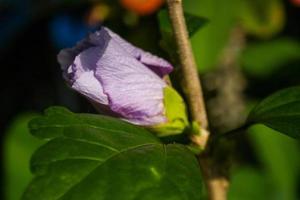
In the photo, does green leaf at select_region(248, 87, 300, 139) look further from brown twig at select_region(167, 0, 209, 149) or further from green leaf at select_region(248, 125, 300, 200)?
green leaf at select_region(248, 125, 300, 200)

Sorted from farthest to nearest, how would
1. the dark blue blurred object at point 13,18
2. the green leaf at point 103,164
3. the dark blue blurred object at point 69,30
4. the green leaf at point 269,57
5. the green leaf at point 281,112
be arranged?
the dark blue blurred object at point 13,18 < the dark blue blurred object at point 69,30 < the green leaf at point 269,57 < the green leaf at point 281,112 < the green leaf at point 103,164

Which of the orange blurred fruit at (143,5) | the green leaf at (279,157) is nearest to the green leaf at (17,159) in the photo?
the orange blurred fruit at (143,5)

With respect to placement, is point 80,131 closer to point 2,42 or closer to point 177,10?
point 177,10

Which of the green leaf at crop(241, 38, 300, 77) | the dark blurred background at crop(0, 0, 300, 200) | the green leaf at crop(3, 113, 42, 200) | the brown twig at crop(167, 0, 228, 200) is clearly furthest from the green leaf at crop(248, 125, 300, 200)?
the brown twig at crop(167, 0, 228, 200)

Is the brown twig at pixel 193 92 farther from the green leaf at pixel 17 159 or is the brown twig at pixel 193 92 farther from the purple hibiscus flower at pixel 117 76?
the green leaf at pixel 17 159

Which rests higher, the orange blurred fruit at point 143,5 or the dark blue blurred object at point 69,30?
the orange blurred fruit at point 143,5
